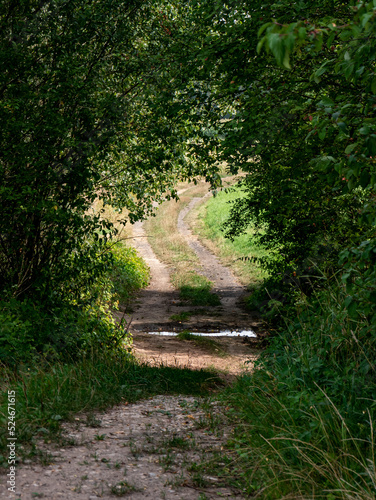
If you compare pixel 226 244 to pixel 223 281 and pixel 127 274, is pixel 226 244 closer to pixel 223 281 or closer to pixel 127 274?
pixel 223 281

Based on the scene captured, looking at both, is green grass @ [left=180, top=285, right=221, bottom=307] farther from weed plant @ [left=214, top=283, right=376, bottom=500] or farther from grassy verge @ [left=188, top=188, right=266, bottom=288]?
weed plant @ [left=214, top=283, right=376, bottom=500]

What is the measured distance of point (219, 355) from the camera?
394 inches

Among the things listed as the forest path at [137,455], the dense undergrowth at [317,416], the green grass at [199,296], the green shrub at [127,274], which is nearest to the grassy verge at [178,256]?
the green grass at [199,296]

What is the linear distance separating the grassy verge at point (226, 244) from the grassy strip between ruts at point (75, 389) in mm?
5944

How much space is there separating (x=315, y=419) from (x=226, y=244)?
19.6m

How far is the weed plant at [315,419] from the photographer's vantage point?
3.34 meters

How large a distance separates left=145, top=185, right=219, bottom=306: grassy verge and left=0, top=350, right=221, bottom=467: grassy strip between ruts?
8.23 metres

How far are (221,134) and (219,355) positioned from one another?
463cm

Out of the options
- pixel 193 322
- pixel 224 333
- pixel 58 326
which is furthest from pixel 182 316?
pixel 58 326

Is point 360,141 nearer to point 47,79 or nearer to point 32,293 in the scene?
point 47,79

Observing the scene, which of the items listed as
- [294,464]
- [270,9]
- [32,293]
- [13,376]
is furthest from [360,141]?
[32,293]

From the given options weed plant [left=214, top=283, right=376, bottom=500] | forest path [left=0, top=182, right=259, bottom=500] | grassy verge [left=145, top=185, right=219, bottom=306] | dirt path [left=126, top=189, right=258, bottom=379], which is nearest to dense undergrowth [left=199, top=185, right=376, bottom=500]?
weed plant [left=214, top=283, right=376, bottom=500]

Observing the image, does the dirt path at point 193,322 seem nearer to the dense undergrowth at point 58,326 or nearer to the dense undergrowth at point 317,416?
the dense undergrowth at point 58,326

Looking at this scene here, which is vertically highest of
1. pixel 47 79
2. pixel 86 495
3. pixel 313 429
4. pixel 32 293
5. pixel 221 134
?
pixel 47 79
